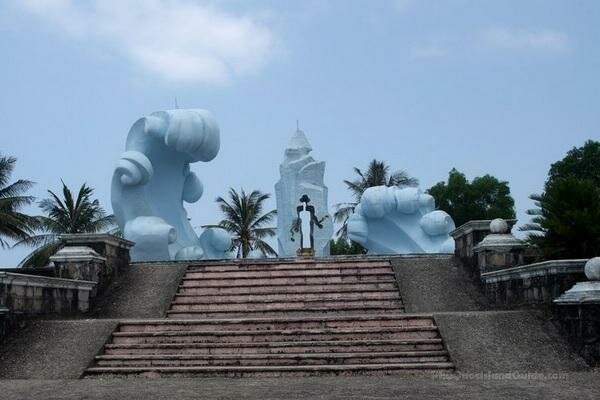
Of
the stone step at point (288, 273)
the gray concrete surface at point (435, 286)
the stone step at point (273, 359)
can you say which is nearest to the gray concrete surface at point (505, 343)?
the stone step at point (273, 359)

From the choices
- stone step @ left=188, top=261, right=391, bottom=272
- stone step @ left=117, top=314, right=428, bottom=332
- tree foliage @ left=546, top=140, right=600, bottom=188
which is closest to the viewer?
stone step @ left=117, top=314, right=428, bottom=332

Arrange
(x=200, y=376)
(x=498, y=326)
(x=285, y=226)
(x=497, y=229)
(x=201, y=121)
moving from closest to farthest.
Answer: (x=200, y=376)
(x=498, y=326)
(x=497, y=229)
(x=201, y=121)
(x=285, y=226)

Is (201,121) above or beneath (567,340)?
above

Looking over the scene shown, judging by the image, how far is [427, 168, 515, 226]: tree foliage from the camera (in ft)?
131

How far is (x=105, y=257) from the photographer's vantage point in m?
12.7

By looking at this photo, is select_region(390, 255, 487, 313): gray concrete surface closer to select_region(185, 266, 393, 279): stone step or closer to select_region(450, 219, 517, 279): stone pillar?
select_region(450, 219, 517, 279): stone pillar

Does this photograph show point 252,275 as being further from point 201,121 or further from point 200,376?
point 201,121

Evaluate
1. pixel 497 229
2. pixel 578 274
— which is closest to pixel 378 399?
pixel 578 274

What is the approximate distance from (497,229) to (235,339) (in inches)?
201

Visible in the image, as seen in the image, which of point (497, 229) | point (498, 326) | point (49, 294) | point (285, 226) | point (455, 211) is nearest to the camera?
point (498, 326)

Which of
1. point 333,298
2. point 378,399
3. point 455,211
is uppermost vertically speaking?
point 455,211

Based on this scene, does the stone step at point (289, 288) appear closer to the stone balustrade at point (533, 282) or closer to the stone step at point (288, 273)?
the stone step at point (288, 273)

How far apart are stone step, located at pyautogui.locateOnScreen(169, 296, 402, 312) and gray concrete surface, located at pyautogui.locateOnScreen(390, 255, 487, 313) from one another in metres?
0.39

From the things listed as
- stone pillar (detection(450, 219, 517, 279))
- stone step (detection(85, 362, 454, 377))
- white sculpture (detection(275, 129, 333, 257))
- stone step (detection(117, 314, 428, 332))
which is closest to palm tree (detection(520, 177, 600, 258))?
stone pillar (detection(450, 219, 517, 279))
